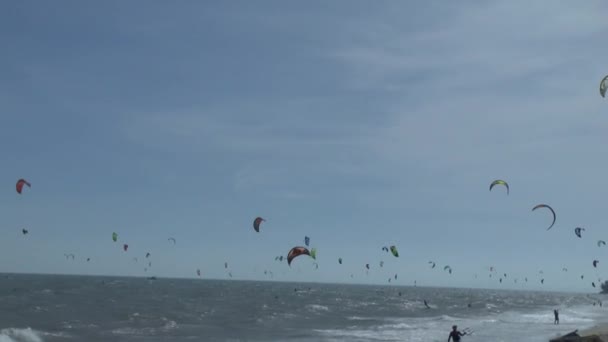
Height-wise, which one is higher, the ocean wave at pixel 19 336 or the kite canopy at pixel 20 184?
the kite canopy at pixel 20 184

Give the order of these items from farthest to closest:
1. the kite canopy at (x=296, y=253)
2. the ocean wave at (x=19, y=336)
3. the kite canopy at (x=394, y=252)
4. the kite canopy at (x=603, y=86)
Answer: the kite canopy at (x=394, y=252)
the ocean wave at (x=19, y=336)
the kite canopy at (x=296, y=253)
the kite canopy at (x=603, y=86)

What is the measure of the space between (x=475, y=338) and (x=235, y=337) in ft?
37.8

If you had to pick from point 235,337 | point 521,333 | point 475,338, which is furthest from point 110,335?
point 521,333

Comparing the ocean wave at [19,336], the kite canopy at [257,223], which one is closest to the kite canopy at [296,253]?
the kite canopy at [257,223]

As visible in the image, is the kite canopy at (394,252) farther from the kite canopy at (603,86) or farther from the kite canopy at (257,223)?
the kite canopy at (603,86)

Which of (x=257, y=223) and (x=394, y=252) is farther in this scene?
(x=394, y=252)

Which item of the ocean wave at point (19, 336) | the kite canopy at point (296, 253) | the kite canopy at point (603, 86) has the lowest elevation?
the ocean wave at point (19, 336)

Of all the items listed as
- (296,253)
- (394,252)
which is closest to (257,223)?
(296,253)

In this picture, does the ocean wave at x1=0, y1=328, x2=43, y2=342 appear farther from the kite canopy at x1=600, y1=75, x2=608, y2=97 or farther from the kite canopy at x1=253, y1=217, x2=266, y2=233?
the kite canopy at x1=600, y1=75, x2=608, y2=97

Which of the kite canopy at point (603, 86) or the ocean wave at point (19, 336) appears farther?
the ocean wave at point (19, 336)

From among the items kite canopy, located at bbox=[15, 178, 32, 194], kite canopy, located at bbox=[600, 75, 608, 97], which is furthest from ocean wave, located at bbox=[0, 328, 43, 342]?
kite canopy, located at bbox=[600, 75, 608, 97]

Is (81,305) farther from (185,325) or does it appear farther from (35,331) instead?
(35,331)

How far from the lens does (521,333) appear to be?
35969mm

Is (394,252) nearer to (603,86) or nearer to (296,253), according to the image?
(296,253)
